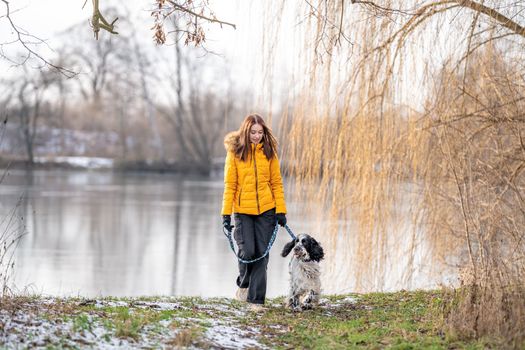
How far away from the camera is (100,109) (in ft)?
147

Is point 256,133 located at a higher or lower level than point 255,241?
higher

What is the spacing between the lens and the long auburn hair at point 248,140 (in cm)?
634

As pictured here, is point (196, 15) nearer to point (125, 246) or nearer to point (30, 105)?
point (125, 246)

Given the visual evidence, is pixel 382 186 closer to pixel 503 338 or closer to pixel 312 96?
pixel 312 96

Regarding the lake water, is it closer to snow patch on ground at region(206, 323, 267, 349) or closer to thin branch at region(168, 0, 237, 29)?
snow patch on ground at region(206, 323, 267, 349)

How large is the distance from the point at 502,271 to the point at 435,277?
14.1 feet

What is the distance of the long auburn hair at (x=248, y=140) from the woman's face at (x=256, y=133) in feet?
0.09

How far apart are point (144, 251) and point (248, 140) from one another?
342 inches

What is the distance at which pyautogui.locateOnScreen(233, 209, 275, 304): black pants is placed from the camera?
6.37m

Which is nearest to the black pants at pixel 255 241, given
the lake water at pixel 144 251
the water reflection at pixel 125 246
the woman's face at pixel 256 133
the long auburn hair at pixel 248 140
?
the long auburn hair at pixel 248 140

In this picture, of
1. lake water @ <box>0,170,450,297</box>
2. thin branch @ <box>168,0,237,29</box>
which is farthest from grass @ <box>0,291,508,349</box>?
thin branch @ <box>168,0,237,29</box>

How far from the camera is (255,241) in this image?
6438mm

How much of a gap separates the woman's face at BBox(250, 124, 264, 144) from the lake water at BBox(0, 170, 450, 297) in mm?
2060

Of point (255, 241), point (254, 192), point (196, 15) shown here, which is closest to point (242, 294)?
point (255, 241)
